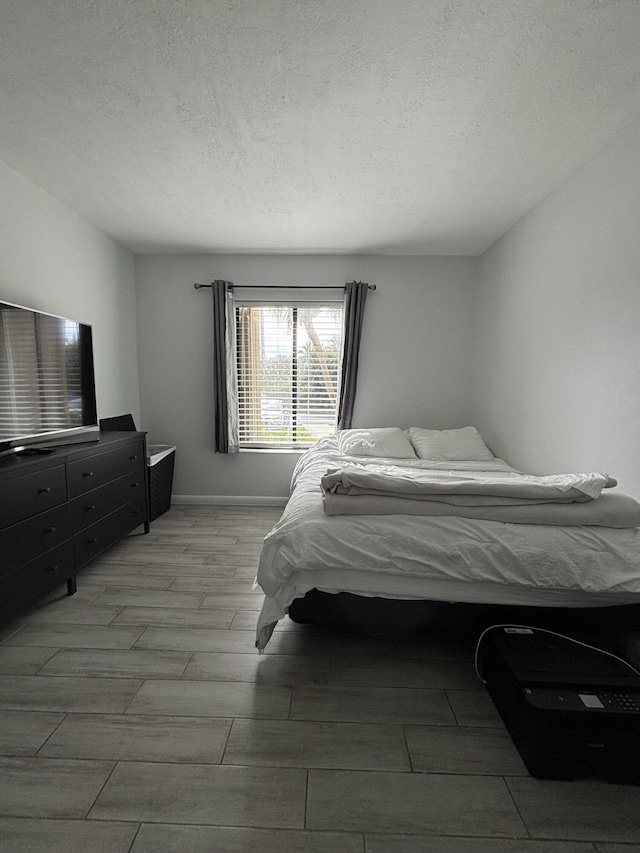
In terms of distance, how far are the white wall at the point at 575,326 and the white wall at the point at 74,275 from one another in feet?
10.8

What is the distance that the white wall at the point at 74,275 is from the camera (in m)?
2.52

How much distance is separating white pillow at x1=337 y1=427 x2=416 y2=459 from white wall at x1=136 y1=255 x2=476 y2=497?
53 cm

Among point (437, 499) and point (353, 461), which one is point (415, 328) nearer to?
point (353, 461)

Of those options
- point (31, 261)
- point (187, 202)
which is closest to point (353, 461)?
point (187, 202)

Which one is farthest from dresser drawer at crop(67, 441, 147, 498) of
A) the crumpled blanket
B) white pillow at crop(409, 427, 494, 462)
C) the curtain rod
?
white pillow at crop(409, 427, 494, 462)

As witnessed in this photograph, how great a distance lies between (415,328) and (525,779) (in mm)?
3497

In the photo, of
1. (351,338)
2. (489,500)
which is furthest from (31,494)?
(351,338)

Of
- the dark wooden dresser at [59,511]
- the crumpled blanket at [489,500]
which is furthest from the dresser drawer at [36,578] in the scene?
the crumpled blanket at [489,500]

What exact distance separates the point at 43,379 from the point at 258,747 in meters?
2.20

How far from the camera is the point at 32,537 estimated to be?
208 cm

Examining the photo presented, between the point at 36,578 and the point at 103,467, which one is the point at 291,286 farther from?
the point at 36,578

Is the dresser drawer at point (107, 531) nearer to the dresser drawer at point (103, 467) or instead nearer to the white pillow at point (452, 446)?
the dresser drawer at point (103, 467)

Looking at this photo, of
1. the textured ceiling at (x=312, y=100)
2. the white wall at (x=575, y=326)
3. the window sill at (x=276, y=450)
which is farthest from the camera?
the window sill at (x=276, y=450)

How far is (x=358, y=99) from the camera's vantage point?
1.85m
